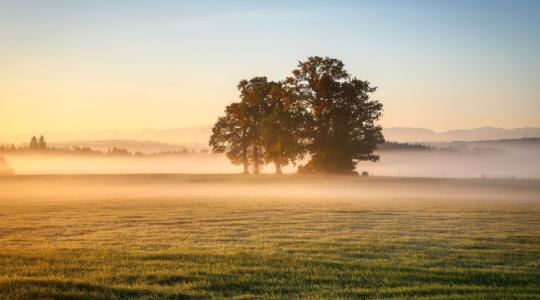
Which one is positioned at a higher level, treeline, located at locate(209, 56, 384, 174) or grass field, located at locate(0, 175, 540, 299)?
treeline, located at locate(209, 56, 384, 174)

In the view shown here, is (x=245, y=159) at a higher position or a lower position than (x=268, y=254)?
higher

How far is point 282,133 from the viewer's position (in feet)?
219

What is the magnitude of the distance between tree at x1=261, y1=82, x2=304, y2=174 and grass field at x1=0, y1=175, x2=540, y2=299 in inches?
1475

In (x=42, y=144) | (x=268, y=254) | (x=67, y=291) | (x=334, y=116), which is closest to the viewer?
(x=67, y=291)

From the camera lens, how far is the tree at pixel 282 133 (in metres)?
66.3

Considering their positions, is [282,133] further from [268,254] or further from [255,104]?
[268,254]

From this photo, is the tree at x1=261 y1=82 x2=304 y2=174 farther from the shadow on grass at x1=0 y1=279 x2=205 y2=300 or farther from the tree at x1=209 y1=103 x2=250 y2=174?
the shadow on grass at x1=0 y1=279 x2=205 y2=300

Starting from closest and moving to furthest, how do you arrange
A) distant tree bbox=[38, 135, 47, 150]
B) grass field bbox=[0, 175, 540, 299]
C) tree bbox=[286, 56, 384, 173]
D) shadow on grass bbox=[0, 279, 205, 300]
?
1. shadow on grass bbox=[0, 279, 205, 300]
2. grass field bbox=[0, 175, 540, 299]
3. tree bbox=[286, 56, 384, 173]
4. distant tree bbox=[38, 135, 47, 150]

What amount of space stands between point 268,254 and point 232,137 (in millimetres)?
64027

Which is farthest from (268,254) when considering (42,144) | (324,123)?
(42,144)

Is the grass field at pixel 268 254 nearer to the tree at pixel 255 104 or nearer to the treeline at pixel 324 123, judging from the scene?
the treeline at pixel 324 123

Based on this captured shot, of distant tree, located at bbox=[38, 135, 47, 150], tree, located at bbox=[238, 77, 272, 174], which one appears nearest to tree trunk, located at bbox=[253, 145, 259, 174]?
tree, located at bbox=[238, 77, 272, 174]

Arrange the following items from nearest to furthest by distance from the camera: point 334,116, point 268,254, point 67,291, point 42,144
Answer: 1. point 67,291
2. point 268,254
3. point 334,116
4. point 42,144

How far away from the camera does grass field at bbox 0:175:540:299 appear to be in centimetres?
1069
